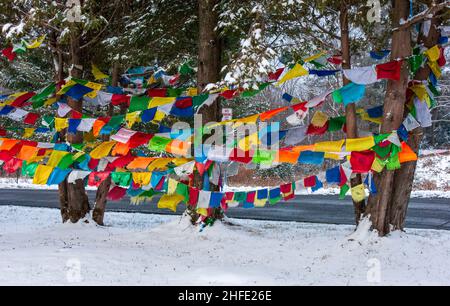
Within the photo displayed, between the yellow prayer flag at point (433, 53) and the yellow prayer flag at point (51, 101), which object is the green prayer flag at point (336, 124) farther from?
the yellow prayer flag at point (51, 101)

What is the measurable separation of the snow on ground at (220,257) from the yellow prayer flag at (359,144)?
1.37 meters

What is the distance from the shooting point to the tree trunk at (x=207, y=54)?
9.92m

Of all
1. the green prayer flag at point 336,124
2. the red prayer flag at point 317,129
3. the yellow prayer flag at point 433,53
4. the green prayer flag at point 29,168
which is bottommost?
the green prayer flag at point 29,168

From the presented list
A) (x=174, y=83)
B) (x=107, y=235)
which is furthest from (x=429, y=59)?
(x=107, y=235)

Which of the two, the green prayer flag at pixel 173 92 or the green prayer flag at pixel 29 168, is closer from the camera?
the green prayer flag at pixel 29 168


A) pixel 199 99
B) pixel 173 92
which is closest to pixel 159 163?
pixel 199 99

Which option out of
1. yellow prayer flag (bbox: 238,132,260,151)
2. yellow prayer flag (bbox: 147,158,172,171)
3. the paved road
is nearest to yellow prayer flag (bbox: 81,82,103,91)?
yellow prayer flag (bbox: 147,158,172,171)

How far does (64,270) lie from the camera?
5.98 m

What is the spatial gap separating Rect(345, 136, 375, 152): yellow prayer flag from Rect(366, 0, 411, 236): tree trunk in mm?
452

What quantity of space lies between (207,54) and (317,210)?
6.85 metres

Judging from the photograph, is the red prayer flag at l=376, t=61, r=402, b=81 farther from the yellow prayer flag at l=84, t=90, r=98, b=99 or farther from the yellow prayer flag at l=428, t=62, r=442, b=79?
the yellow prayer flag at l=84, t=90, r=98, b=99

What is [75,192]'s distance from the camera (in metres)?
10.8

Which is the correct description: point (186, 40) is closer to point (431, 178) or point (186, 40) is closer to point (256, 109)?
point (256, 109)

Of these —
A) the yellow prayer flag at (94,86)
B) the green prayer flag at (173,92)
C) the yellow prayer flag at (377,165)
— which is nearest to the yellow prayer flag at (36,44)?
the yellow prayer flag at (94,86)
